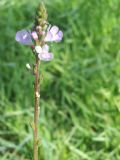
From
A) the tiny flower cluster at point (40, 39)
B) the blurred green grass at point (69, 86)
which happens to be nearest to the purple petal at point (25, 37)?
the tiny flower cluster at point (40, 39)

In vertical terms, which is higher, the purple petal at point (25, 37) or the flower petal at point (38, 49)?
the purple petal at point (25, 37)

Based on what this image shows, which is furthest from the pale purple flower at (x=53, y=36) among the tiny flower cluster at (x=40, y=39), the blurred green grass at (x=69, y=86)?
the blurred green grass at (x=69, y=86)

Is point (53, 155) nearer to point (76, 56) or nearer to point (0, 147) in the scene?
point (0, 147)

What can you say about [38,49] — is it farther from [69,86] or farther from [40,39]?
[69,86]

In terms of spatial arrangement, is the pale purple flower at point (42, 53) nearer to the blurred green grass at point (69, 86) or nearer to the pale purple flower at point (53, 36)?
the pale purple flower at point (53, 36)

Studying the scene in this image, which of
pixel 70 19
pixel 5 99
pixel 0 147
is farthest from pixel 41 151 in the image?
pixel 70 19

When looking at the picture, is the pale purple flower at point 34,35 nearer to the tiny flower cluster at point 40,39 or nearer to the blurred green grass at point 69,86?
the tiny flower cluster at point 40,39

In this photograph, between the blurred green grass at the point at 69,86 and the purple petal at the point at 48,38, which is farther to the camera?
the blurred green grass at the point at 69,86
